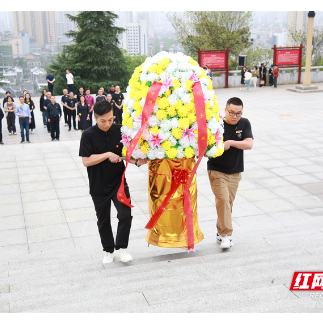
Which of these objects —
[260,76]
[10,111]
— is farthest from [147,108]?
[260,76]

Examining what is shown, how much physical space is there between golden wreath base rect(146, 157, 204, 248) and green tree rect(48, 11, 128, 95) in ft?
106

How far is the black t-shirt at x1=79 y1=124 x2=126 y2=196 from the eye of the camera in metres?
4.47

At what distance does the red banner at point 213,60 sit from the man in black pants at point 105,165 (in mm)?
21266

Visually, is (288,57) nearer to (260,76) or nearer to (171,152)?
(260,76)

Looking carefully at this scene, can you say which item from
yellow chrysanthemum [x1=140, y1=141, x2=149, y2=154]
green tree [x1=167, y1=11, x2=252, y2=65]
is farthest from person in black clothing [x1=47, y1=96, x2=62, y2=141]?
green tree [x1=167, y1=11, x2=252, y2=65]

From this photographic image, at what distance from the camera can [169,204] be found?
4730mm

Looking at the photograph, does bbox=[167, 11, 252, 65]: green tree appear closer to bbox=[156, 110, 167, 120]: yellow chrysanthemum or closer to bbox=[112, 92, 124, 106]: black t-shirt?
bbox=[112, 92, 124, 106]: black t-shirt

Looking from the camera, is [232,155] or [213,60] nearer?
[232,155]

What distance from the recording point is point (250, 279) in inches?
153

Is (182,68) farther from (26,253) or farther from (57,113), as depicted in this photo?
(57,113)

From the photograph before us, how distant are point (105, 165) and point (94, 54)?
111 feet

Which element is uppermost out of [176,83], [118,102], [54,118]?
[176,83]

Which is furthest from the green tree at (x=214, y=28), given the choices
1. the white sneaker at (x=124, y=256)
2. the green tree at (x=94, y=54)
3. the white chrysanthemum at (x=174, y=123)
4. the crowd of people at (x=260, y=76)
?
the white sneaker at (x=124, y=256)
